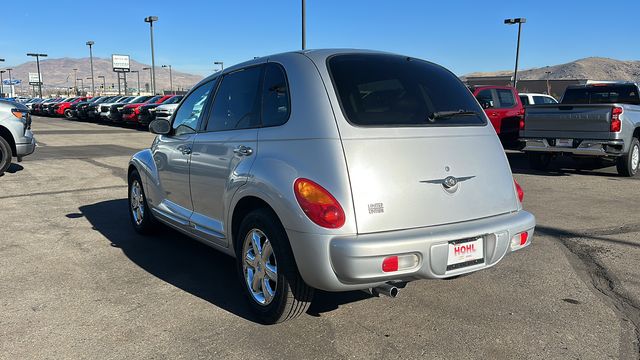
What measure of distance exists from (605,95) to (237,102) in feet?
36.2

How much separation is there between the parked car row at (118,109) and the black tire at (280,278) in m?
17.3

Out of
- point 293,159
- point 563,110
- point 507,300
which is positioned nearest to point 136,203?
point 293,159

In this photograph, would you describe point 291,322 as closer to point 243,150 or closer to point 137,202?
point 243,150

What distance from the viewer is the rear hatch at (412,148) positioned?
289cm

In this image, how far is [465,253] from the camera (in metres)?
3.01

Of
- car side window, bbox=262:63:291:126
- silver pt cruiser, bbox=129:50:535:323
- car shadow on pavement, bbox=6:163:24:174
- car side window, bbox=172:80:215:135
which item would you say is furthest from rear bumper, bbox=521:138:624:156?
car shadow on pavement, bbox=6:163:24:174

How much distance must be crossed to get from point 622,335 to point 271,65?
2.93 metres

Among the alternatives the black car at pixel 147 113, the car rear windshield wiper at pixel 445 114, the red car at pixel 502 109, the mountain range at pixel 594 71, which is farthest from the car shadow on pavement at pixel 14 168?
the mountain range at pixel 594 71

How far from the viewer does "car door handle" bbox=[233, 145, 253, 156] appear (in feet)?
11.1

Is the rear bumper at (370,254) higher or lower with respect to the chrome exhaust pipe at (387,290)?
higher

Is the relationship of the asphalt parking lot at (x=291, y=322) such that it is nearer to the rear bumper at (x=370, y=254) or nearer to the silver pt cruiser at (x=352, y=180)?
the silver pt cruiser at (x=352, y=180)

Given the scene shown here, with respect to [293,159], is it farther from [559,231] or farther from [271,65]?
[559,231]

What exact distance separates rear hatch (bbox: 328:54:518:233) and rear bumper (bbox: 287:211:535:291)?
9 cm

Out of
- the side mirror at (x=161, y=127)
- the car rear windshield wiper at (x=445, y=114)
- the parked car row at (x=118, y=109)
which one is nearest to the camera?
the car rear windshield wiper at (x=445, y=114)
